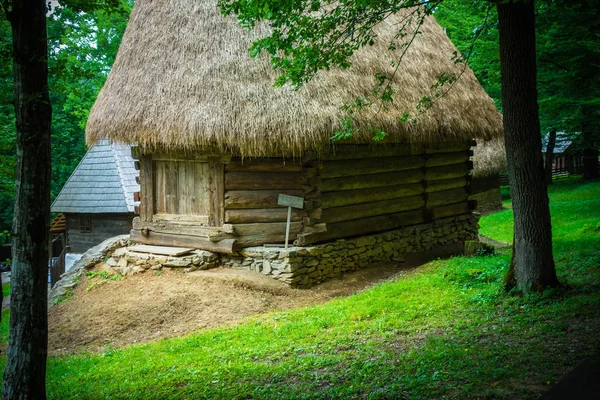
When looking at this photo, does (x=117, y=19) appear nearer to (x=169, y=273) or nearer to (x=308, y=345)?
(x=169, y=273)

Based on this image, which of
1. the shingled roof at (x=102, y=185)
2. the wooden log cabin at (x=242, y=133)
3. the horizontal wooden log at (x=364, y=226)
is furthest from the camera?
the shingled roof at (x=102, y=185)

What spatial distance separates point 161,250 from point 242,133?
3.11 metres

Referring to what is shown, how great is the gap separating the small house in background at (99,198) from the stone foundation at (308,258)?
6648 mm

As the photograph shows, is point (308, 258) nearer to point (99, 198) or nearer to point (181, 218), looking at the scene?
point (181, 218)

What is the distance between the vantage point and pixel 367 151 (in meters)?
11.8

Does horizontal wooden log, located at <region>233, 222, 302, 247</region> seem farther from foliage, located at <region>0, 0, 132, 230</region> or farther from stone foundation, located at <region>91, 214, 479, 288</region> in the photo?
foliage, located at <region>0, 0, 132, 230</region>

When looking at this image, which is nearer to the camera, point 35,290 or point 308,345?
point 35,290

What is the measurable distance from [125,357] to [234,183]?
4534 millimetres

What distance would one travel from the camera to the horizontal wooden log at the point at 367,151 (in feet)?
36.0

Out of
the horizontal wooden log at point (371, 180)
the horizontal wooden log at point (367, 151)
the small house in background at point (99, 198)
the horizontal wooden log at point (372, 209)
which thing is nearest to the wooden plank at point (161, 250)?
the horizontal wooden log at point (372, 209)

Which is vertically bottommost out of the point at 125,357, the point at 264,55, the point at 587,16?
the point at 125,357

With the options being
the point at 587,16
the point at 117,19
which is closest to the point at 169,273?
the point at 587,16

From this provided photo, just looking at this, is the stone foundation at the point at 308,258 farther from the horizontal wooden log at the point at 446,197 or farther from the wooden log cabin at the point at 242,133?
the horizontal wooden log at the point at 446,197

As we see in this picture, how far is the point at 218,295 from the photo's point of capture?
31.2 feet
